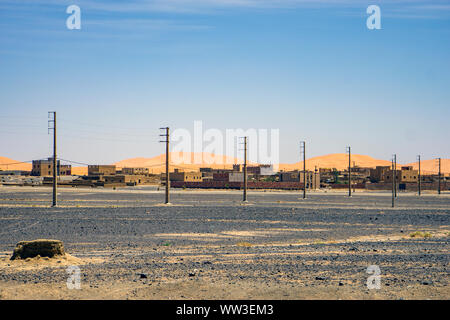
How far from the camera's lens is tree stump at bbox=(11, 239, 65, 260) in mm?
17047

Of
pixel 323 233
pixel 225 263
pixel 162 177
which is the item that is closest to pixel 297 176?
pixel 162 177

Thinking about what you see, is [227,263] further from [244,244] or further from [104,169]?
[104,169]

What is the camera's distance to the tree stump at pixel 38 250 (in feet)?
55.9

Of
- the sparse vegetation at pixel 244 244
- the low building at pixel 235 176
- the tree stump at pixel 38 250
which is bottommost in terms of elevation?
the sparse vegetation at pixel 244 244

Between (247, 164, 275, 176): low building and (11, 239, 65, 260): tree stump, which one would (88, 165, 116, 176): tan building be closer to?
(247, 164, 275, 176): low building

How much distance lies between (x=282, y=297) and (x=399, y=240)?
14.7m

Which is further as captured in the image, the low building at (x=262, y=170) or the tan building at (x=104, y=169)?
the low building at (x=262, y=170)

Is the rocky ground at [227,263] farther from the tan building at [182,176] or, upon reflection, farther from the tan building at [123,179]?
the tan building at [182,176]

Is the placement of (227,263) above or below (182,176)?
below

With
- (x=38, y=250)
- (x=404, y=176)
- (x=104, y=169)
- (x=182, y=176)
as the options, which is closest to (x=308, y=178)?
(x=404, y=176)

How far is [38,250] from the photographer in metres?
17.1

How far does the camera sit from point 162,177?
177625 mm

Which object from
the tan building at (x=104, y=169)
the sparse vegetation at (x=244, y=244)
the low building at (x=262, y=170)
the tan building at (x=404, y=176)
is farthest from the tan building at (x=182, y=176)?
the sparse vegetation at (x=244, y=244)

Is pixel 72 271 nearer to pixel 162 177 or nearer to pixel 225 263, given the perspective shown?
pixel 225 263
